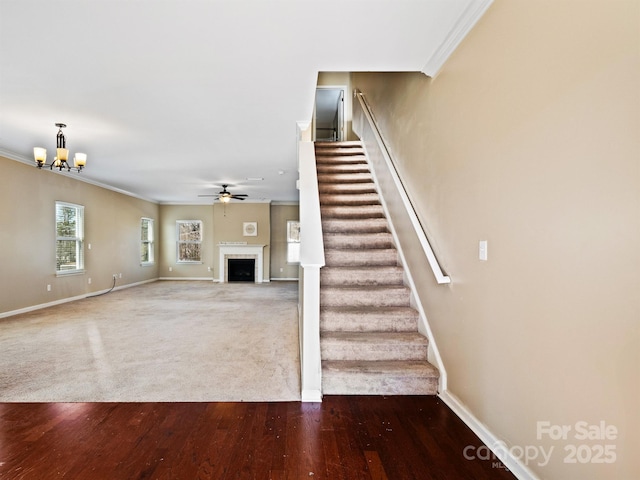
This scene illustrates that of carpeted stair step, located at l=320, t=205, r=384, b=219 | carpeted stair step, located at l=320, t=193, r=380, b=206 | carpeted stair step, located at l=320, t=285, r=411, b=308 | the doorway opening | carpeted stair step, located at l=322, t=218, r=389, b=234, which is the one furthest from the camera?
the doorway opening

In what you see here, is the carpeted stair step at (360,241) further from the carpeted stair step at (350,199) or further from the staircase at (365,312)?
the carpeted stair step at (350,199)

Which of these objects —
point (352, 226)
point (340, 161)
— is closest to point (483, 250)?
point (352, 226)

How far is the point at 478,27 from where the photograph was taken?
1964mm

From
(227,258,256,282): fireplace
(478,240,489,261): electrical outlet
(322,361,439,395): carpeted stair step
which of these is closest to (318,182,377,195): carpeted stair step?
(322,361,439,395): carpeted stair step

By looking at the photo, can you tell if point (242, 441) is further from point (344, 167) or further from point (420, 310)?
point (344, 167)

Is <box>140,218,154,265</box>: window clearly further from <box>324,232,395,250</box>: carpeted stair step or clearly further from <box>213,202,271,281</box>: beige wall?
<box>324,232,395,250</box>: carpeted stair step

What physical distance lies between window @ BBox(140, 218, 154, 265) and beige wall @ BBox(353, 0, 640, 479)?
9.33m

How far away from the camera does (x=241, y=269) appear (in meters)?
10.3

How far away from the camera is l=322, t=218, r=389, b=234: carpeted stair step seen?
4016 millimetres

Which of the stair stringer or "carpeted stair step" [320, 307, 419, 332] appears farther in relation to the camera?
"carpeted stair step" [320, 307, 419, 332]

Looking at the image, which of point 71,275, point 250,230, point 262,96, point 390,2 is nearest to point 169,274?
point 250,230

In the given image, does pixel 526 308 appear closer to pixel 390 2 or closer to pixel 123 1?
pixel 390 2

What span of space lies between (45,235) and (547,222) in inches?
284

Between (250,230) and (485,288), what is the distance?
29.3 feet
